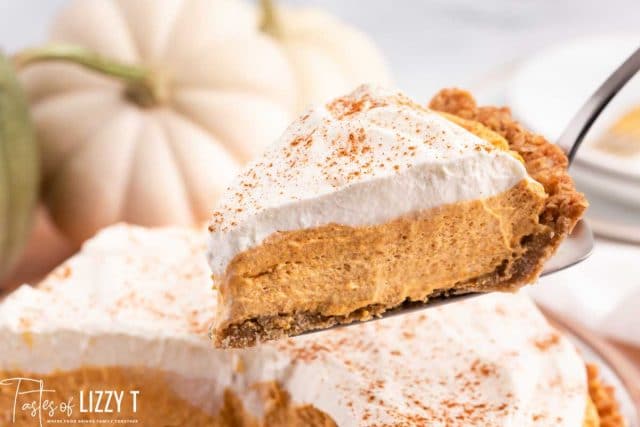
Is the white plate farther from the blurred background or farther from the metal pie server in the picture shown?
the metal pie server

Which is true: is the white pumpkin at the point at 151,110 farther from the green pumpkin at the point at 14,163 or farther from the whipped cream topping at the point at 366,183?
the whipped cream topping at the point at 366,183

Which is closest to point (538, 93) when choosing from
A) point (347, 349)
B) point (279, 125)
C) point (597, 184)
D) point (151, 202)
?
point (597, 184)

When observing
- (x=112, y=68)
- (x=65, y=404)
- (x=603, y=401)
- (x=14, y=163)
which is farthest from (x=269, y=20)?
(x=603, y=401)

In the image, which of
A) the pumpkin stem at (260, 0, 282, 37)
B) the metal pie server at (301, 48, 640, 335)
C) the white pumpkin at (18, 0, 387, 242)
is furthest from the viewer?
the pumpkin stem at (260, 0, 282, 37)

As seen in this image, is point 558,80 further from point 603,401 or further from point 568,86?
point 603,401

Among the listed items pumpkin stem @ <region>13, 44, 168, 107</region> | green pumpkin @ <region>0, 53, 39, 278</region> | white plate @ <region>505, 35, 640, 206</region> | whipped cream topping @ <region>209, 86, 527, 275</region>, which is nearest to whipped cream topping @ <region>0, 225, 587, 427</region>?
whipped cream topping @ <region>209, 86, 527, 275</region>

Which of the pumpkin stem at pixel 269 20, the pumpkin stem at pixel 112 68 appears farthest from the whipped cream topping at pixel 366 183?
the pumpkin stem at pixel 269 20
